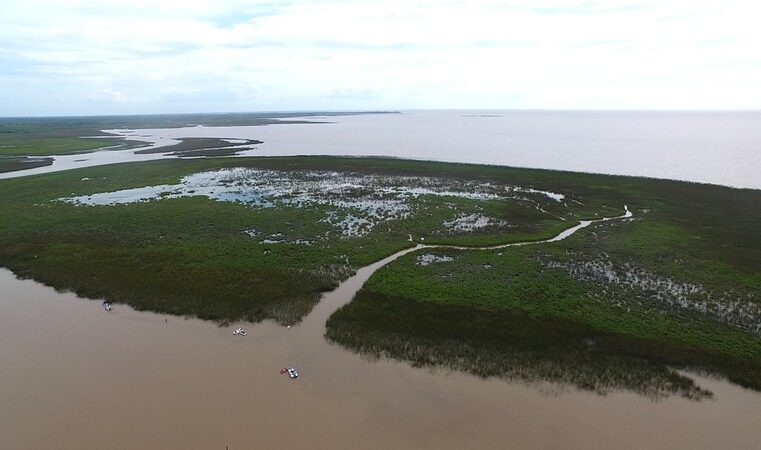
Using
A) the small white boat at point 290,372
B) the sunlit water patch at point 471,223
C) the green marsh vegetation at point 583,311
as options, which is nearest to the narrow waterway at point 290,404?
the small white boat at point 290,372

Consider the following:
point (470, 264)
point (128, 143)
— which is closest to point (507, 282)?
point (470, 264)

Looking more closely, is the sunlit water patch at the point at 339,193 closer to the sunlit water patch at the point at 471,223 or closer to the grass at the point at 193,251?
the sunlit water patch at the point at 471,223

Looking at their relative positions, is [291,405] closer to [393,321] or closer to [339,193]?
[393,321]

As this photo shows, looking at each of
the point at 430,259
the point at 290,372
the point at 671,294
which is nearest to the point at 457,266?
the point at 430,259

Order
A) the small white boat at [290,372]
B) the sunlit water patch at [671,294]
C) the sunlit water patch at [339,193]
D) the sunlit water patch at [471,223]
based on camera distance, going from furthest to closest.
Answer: the sunlit water patch at [339,193], the sunlit water patch at [471,223], the sunlit water patch at [671,294], the small white boat at [290,372]

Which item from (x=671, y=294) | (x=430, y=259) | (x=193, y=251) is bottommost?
(x=193, y=251)

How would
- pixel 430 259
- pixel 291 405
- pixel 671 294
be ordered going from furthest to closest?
pixel 430 259 → pixel 671 294 → pixel 291 405

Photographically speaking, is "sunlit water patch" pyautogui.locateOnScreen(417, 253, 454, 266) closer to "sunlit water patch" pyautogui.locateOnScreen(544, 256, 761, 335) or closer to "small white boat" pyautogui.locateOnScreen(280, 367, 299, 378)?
"sunlit water patch" pyautogui.locateOnScreen(544, 256, 761, 335)

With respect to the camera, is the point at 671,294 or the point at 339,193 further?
the point at 339,193
